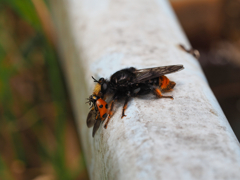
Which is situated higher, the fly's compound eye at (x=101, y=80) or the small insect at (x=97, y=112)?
the fly's compound eye at (x=101, y=80)

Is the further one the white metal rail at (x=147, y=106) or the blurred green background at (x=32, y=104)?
the blurred green background at (x=32, y=104)

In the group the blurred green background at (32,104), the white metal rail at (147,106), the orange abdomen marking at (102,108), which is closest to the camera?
the white metal rail at (147,106)

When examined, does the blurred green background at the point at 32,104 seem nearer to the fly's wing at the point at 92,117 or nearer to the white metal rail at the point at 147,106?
the white metal rail at the point at 147,106

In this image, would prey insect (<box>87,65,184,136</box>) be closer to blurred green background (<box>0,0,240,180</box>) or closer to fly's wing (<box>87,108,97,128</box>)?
fly's wing (<box>87,108,97,128</box>)

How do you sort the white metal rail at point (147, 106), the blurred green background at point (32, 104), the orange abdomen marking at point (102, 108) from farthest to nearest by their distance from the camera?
the blurred green background at point (32, 104) < the orange abdomen marking at point (102, 108) < the white metal rail at point (147, 106)

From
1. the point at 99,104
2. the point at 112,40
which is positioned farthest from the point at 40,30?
the point at 99,104

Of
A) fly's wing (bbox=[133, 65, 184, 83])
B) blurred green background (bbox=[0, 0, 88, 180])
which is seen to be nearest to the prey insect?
fly's wing (bbox=[133, 65, 184, 83])

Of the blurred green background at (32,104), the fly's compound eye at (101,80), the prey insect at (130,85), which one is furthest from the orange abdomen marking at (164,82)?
the blurred green background at (32,104)
